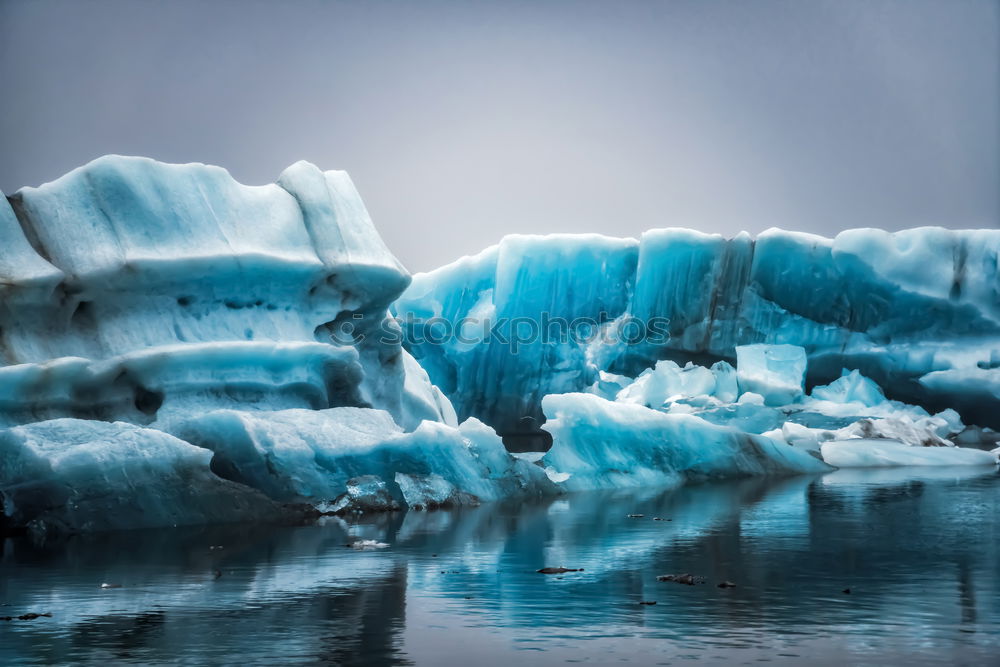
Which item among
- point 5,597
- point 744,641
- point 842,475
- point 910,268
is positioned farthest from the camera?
point 910,268

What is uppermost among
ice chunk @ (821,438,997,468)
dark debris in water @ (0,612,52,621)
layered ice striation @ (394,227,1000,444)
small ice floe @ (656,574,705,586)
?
layered ice striation @ (394,227,1000,444)

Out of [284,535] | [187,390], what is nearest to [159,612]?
[284,535]

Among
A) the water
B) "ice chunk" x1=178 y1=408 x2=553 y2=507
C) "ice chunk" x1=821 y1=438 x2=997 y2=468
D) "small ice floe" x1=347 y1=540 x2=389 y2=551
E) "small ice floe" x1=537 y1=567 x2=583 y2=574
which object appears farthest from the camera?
"ice chunk" x1=821 y1=438 x2=997 y2=468

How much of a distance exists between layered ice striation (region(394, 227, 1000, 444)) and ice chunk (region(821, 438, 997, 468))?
9.98ft

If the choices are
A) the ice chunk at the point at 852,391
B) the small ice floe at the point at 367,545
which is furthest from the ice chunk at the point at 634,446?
the ice chunk at the point at 852,391

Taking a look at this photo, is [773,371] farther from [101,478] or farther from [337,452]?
[101,478]

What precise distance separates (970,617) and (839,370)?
15.6 m

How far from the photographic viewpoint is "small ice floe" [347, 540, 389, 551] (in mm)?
7279

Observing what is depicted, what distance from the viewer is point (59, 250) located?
9.98 m

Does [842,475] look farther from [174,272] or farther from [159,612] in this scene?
[159,612]

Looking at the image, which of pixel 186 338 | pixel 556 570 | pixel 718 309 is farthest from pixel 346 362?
pixel 718 309

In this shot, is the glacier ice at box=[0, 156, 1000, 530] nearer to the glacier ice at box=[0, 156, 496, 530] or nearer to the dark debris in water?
the glacier ice at box=[0, 156, 496, 530]

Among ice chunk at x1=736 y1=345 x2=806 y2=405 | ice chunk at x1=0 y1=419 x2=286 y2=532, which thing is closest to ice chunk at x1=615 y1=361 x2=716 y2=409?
ice chunk at x1=736 y1=345 x2=806 y2=405

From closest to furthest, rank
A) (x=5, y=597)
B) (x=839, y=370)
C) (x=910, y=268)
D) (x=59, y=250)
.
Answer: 1. (x=5, y=597)
2. (x=59, y=250)
3. (x=910, y=268)
4. (x=839, y=370)
